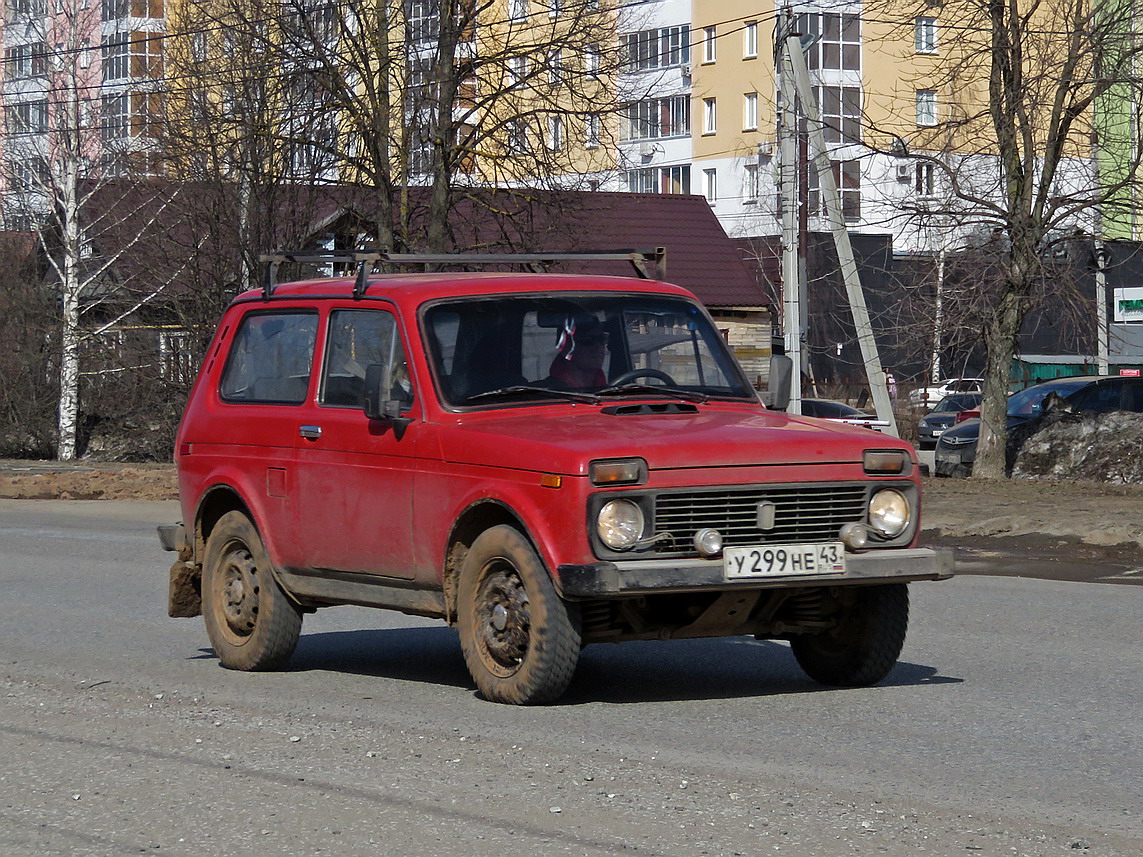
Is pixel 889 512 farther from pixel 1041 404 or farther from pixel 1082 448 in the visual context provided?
pixel 1041 404

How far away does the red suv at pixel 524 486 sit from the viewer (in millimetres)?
7422

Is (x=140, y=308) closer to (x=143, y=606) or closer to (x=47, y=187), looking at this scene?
(x=47, y=187)

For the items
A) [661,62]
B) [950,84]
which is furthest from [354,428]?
[661,62]

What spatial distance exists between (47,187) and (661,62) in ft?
123

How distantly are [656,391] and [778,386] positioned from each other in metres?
0.81

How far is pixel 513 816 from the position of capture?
572cm

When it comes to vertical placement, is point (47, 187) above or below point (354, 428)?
above

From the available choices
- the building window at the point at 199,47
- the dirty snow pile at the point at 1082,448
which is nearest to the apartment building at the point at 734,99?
the building window at the point at 199,47

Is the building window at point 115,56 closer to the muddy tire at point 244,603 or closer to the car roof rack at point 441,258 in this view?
the car roof rack at point 441,258

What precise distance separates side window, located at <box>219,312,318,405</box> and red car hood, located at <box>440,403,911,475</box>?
1.35 m

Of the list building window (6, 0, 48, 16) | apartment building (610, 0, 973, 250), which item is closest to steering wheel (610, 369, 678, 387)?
Result: building window (6, 0, 48, 16)

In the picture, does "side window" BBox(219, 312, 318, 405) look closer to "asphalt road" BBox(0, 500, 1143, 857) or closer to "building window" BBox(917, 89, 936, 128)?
"asphalt road" BBox(0, 500, 1143, 857)

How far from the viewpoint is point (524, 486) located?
297 inches

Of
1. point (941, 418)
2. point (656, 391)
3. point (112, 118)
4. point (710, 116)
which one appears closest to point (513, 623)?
point (656, 391)
